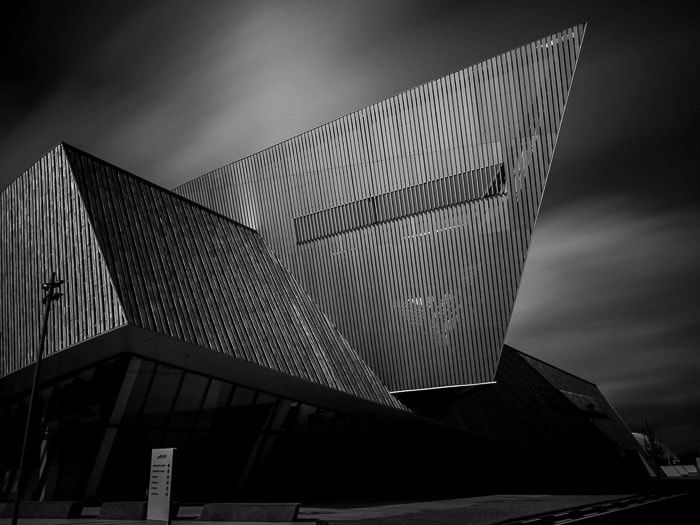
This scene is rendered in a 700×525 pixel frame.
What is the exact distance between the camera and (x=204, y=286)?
23.1 m

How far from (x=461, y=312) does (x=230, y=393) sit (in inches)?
451

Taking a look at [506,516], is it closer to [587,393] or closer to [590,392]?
[587,393]

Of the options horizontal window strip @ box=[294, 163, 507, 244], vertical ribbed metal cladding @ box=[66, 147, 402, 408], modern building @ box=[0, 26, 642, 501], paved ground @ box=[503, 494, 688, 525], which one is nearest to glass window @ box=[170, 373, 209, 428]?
modern building @ box=[0, 26, 642, 501]

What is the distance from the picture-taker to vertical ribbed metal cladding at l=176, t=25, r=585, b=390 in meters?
27.1

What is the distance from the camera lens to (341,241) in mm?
31203

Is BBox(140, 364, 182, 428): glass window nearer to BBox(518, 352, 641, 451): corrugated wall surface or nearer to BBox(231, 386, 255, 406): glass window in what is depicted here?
BBox(231, 386, 255, 406): glass window

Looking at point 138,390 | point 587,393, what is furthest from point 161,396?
point 587,393

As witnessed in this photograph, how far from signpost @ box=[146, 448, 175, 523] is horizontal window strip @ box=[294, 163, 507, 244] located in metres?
18.9

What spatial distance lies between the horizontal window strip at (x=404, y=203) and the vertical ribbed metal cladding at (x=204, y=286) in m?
3.18

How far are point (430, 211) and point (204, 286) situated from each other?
36.5 feet

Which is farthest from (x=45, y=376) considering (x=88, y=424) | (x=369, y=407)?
(x=369, y=407)

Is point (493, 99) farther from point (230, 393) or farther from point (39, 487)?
point (39, 487)

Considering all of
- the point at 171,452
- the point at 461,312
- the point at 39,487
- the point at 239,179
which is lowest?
the point at 39,487

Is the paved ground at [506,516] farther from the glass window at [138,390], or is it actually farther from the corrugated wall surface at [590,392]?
the corrugated wall surface at [590,392]
